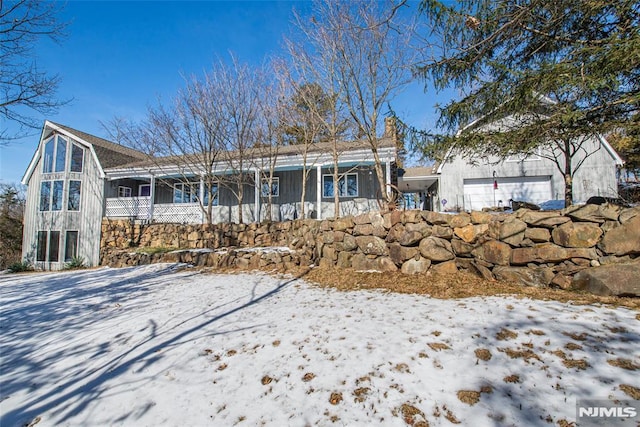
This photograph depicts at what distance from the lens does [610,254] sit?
4.10 m

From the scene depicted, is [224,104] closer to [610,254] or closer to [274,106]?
[274,106]

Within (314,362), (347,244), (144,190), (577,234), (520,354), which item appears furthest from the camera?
(144,190)

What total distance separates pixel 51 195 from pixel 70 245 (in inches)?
122

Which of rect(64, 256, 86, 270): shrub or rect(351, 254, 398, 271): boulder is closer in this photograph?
rect(351, 254, 398, 271): boulder

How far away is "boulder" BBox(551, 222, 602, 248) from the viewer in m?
4.21

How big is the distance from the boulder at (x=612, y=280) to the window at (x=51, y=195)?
21.0m

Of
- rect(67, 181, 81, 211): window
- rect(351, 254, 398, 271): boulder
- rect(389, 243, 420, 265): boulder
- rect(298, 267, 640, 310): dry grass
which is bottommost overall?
rect(298, 267, 640, 310): dry grass

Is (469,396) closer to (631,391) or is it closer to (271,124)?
(631,391)

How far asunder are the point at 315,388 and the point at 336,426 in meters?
0.45

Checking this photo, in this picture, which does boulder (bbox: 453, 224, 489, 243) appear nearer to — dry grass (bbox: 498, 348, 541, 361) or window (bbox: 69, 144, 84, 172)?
dry grass (bbox: 498, 348, 541, 361)

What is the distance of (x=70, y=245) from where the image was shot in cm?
1502

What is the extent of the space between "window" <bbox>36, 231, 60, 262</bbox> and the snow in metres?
13.7

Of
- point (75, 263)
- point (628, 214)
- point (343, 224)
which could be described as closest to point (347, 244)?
point (343, 224)

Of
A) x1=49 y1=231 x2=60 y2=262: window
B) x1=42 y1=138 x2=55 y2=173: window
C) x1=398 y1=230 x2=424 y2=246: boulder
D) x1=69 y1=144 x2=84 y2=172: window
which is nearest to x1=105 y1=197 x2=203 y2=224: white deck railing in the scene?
x1=69 y1=144 x2=84 y2=172: window
